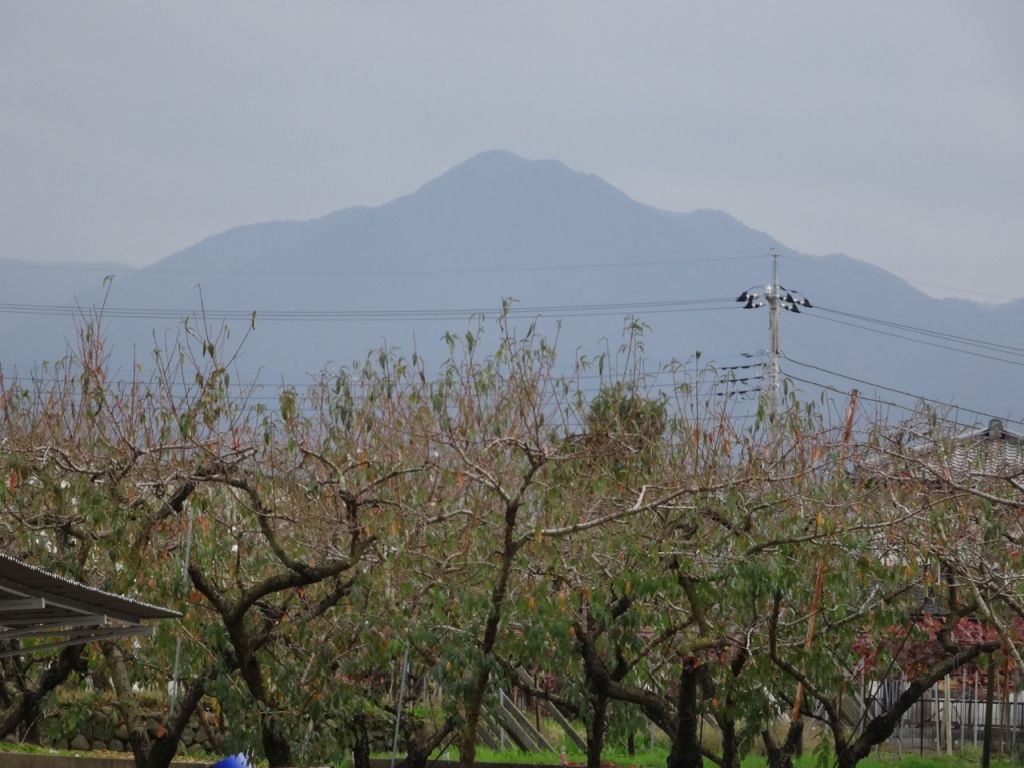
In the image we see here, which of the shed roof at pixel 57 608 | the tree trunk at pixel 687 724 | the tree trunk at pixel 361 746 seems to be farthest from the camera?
the tree trunk at pixel 361 746

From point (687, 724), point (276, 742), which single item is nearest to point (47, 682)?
point (276, 742)

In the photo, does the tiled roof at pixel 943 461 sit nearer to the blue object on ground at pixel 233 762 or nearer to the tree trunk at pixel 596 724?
the tree trunk at pixel 596 724

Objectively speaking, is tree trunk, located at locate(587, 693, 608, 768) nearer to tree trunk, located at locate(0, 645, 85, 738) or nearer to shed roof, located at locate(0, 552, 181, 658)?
shed roof, located at locate(0, 552, 181, 658)

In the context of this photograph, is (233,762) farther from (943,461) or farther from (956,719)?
(956,719)

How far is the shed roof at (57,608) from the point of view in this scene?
290 inches

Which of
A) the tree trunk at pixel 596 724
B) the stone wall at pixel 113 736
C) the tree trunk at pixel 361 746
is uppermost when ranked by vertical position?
the tree trunk at pixel 596 724

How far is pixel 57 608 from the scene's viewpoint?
827 cm

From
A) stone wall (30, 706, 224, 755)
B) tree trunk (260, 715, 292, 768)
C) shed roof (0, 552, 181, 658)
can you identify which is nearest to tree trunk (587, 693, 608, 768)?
tree trunk (260, 715, 292, 768)

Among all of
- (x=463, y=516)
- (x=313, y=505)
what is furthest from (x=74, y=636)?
(x=463, y=516)

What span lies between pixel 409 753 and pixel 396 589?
293cm

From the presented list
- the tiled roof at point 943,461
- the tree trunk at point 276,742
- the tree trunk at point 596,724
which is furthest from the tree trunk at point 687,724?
the tree trunk at point 276,742

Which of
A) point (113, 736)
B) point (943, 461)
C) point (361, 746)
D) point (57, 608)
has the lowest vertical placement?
point (113, 736)

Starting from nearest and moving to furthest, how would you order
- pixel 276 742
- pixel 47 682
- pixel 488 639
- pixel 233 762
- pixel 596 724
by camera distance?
pixel 488 639 → pixel 233 762 → pixel 276 742 → pixel 47 682 → pixel 596 724

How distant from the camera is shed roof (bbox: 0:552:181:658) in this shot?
738cm
